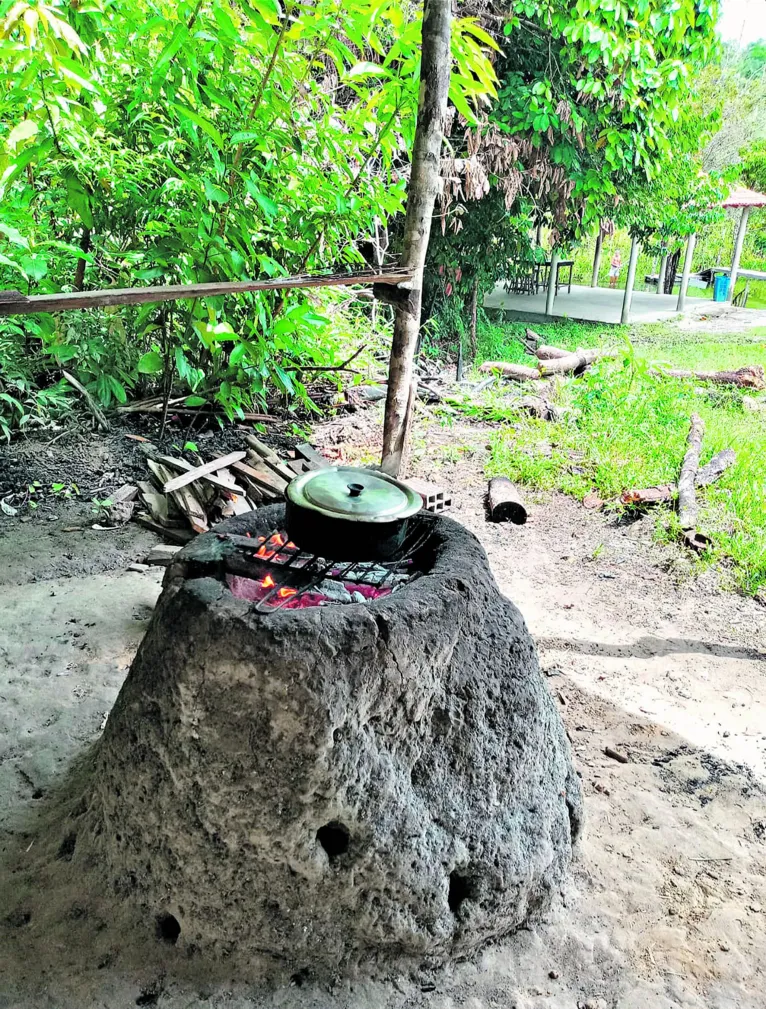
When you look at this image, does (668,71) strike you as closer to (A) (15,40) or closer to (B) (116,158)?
(B) (116,158)

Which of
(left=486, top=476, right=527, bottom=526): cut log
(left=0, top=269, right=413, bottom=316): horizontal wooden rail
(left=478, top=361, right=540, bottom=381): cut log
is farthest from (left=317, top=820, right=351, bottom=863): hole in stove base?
(left=478, top=361, right=540, bottom=381): cut log

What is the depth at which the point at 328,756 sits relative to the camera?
73.3 inches

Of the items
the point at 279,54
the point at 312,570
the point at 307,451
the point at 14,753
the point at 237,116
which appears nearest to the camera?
the point at 312,570

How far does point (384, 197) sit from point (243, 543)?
14.2ft

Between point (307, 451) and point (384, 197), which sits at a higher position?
point (384, 197)

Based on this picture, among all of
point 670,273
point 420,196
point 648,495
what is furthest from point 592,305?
point 420,196

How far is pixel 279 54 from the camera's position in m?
4.45

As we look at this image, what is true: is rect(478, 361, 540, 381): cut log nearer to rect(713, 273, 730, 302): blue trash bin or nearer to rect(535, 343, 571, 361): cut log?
rect(535, 343, 571, 361): cut log

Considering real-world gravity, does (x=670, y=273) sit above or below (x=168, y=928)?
above

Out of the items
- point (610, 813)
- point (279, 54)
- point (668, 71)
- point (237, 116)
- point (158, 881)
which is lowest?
point (610, 813)

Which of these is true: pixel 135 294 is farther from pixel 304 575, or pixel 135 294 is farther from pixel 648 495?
pixel 648 495

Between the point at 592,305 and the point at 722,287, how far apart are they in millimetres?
4714

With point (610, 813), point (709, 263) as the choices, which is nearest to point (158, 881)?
point (610, 813)

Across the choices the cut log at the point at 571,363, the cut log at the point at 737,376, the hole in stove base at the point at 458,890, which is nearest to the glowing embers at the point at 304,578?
the hole in stove base at the point at 458,890
